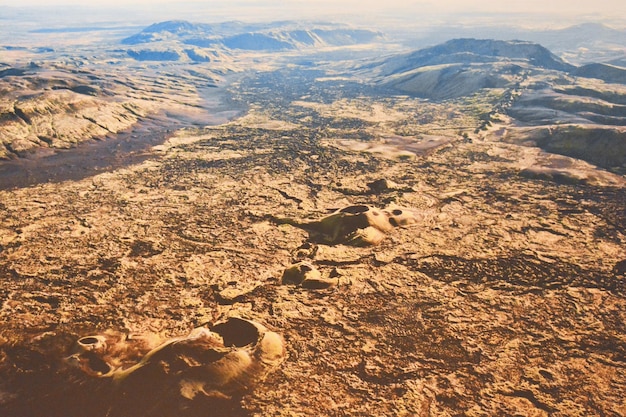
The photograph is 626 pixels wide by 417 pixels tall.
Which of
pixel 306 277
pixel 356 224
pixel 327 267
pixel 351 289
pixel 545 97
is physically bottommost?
pixel 351 289

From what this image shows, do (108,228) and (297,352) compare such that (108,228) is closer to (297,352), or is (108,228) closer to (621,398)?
(297,352)

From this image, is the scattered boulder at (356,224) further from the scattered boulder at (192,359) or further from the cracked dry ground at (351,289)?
the scattered boulder at (192,359)

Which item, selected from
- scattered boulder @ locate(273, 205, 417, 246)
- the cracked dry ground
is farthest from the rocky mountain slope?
scattered boulder @ locate(273, 205, 417, 246)

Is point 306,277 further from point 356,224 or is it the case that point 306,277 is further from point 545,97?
point 545,97

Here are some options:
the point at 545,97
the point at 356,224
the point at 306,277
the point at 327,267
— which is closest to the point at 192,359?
the point at 306,277

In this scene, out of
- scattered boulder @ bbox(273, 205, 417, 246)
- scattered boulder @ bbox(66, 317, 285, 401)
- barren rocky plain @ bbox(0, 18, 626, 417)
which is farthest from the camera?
scattered boulder @ bbox(273, 205, 417, 246)

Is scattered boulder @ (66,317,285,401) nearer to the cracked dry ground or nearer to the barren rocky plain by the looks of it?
the barren rocky plain
